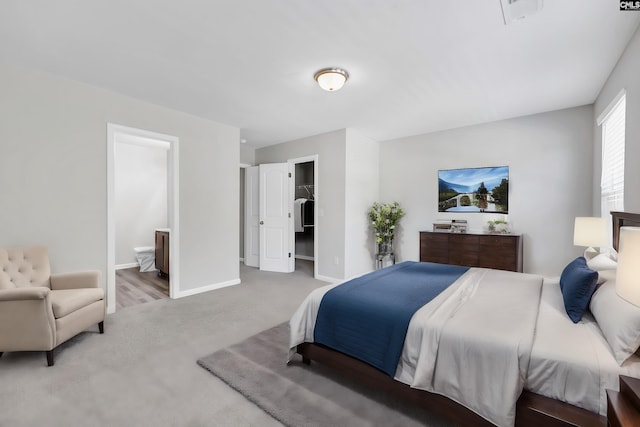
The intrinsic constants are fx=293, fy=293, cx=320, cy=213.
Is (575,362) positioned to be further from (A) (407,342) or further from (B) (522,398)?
(A) (407,342)

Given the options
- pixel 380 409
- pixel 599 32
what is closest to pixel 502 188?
pixel 599 32

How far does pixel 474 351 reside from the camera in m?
1.51

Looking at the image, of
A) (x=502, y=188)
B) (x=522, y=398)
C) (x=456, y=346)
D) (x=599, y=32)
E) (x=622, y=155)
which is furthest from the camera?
(x=502, y=188)

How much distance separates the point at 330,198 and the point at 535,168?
305 cm

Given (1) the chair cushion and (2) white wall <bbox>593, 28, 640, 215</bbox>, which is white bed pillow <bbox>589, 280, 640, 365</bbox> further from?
(1) the chair cushion

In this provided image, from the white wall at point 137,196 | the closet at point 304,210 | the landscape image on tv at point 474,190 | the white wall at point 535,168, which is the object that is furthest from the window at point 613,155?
the white wall at point 137,196

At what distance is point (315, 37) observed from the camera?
90.5 inches

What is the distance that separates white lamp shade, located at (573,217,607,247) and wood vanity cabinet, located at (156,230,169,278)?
212 inches

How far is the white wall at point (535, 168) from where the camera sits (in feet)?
12.7

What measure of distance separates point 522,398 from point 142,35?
133 inches

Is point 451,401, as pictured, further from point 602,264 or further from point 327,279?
point 327,279

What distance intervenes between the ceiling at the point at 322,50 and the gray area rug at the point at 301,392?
2.57 m

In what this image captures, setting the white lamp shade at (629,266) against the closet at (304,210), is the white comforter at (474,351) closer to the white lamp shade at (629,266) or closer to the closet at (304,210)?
the white lamp shade at (629,266)

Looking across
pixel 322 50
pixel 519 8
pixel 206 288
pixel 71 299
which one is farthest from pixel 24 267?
pixel 519 8
